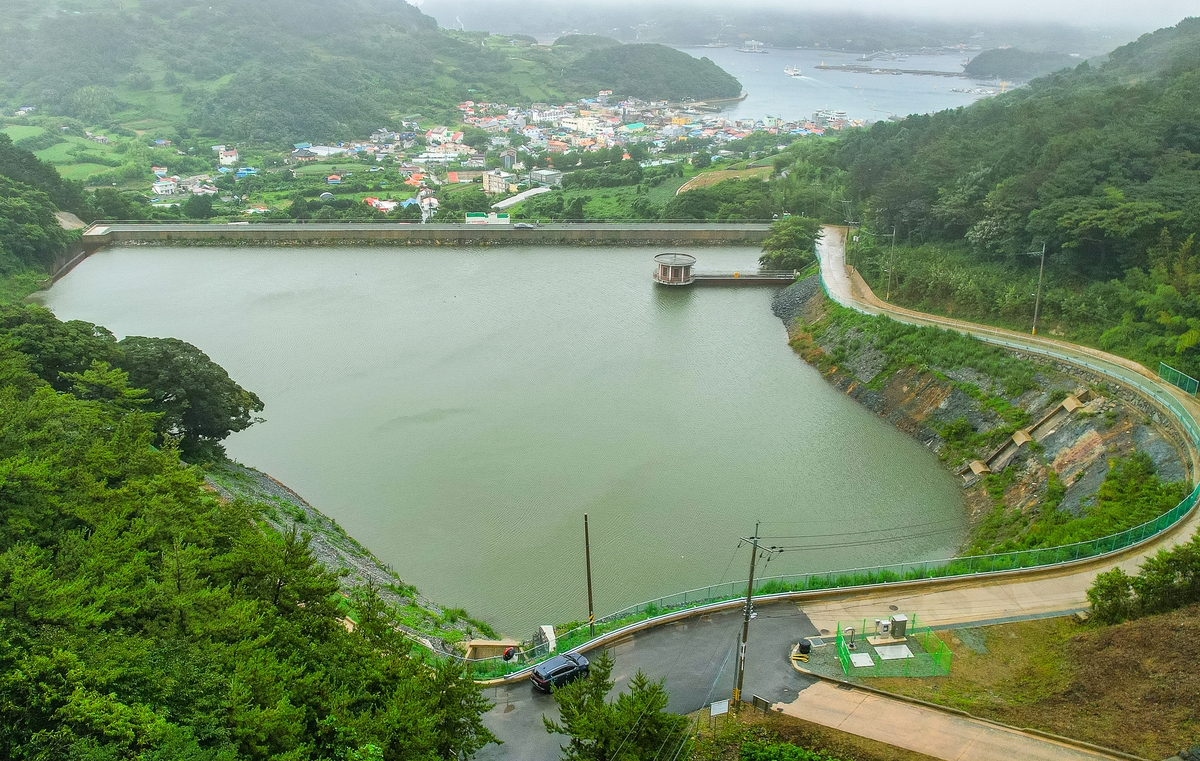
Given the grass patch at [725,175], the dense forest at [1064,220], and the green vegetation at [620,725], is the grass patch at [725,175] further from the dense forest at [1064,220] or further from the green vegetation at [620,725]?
the green vegetation at [620,725]

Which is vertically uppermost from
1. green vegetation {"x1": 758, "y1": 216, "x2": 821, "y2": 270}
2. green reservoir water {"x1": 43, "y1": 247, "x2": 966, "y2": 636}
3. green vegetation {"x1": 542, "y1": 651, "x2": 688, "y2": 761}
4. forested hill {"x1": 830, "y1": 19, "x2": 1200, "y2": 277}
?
forested hill {"x1": 830, "y1": 19, "x2": 1200, "y2": 277}

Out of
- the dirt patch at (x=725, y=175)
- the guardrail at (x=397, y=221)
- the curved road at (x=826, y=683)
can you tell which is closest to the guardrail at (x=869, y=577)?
the curved road at (x=826, y=683)

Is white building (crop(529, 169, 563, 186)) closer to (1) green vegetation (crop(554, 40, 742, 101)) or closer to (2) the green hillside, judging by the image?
(2) the green hillside

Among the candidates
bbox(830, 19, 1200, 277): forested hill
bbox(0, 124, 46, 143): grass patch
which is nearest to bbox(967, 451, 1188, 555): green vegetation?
bbox(830, 19, 1200, 277): forested hill

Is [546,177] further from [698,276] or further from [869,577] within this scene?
[869,577]

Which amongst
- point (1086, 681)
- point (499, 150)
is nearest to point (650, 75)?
point (499, 150)

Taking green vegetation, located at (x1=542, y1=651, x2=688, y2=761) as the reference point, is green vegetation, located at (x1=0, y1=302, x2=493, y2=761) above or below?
above
